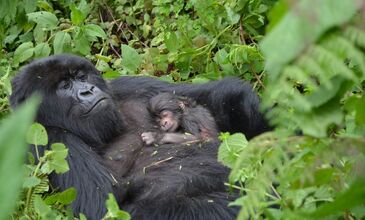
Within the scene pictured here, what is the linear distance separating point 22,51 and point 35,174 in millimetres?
2008

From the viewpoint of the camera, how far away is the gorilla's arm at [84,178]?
3236 millimetres

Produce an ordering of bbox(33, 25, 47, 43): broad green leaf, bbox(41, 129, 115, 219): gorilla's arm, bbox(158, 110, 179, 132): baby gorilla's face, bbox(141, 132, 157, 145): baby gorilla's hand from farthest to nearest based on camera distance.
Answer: bbox(33, 25, 47, 43): broad green leaf < bbox(158, 110, 179, 132): baby gorilla's face < bbox(141, 132, 157, 145): baby gorilla's hand < bbox(41, 129, 115, 219): gorilla's arm

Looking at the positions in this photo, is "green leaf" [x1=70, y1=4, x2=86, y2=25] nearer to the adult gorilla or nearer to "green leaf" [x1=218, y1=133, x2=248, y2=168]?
the adult gorilla

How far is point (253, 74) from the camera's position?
14.6 feet

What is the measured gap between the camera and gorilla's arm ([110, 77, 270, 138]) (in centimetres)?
396

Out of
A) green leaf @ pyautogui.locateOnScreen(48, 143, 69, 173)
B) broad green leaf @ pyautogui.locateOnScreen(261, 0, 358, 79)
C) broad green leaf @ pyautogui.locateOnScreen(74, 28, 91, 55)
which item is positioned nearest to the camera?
broad green leaf @ pyautogui.locateOnScreen(261, 0, 358, 79)

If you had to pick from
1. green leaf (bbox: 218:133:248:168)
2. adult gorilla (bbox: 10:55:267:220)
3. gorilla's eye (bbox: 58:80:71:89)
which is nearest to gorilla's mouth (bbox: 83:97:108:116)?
adult gorilla (bbox: 10:55:267:220)

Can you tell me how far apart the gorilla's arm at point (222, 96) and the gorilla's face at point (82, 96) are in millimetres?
349

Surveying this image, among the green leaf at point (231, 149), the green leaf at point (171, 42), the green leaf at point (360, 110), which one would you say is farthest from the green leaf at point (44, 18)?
the green leaf at point (360, 110)

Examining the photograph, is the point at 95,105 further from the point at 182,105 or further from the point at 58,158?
the point at 58,158

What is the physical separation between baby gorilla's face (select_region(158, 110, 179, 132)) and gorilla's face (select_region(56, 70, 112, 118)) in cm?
34

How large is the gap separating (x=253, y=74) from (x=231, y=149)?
71.9 inches

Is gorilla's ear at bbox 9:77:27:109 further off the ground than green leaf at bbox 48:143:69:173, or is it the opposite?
green leaf at bbox 48:143:69:173

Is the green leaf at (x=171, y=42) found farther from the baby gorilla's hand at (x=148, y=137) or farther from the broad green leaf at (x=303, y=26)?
the broad green leaf at (x=303, y=26)
